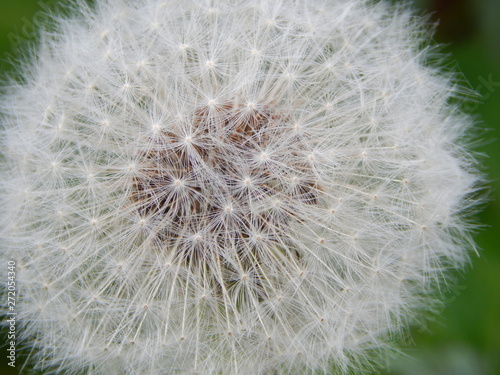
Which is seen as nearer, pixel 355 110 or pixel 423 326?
pixel 355 110

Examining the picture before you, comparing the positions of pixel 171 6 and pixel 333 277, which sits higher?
pixel 171 6

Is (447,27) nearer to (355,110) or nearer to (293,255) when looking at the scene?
(355,110)

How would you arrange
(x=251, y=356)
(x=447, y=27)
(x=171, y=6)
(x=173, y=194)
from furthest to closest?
1. (x=447, y=27)
2. (x=171, y=6)
3. (x=251, y=356)
4. (x=173, y=194)

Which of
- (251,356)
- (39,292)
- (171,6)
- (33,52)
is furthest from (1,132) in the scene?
(251,356)

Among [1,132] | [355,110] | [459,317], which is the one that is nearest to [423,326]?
[459,317]

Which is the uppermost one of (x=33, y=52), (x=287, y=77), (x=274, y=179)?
(x=33, y=52)

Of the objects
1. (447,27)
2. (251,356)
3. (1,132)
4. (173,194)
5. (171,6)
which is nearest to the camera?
(173,194)
